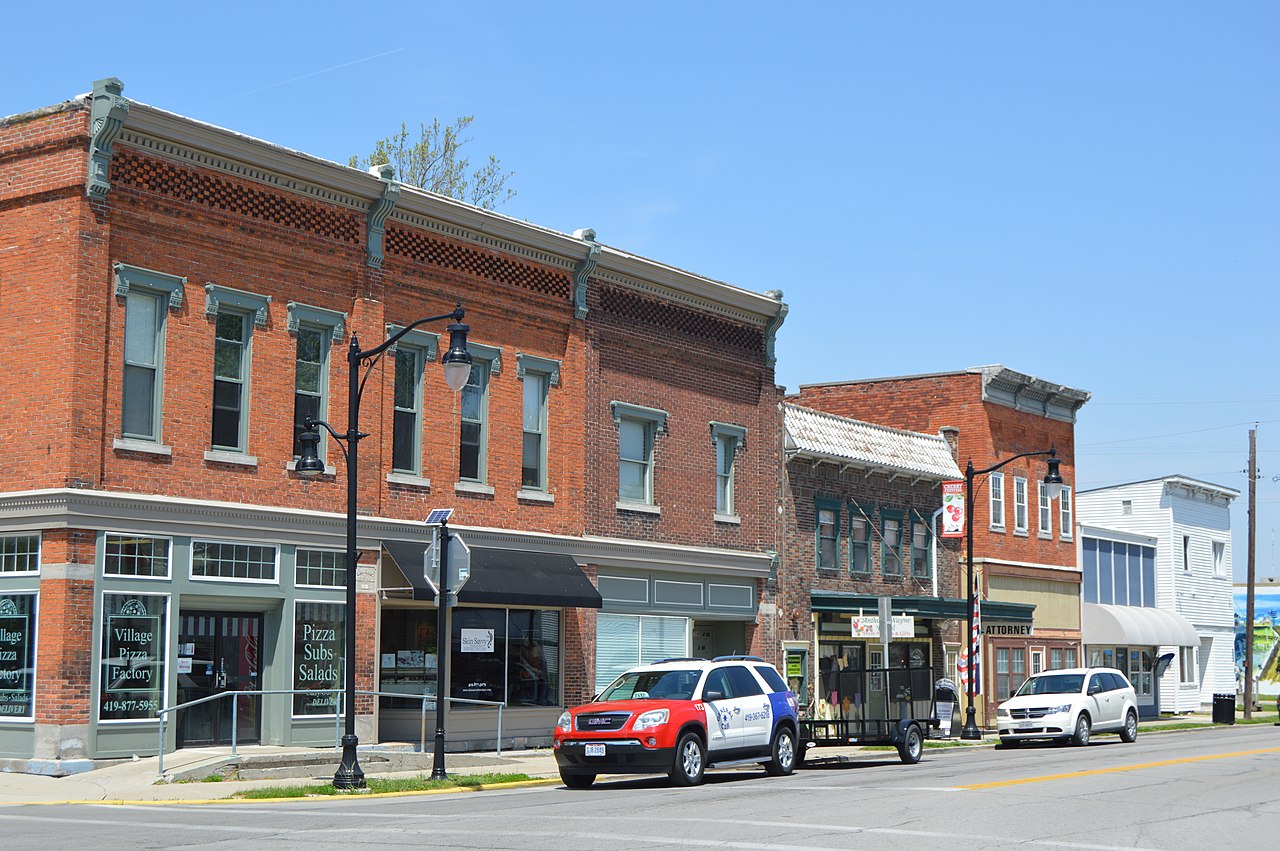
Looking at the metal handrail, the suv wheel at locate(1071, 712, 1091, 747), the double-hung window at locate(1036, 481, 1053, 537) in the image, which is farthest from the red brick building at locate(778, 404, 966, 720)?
the metal handrail

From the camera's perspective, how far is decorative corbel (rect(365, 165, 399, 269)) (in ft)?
87.4

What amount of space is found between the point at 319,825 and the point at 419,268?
45.0ft

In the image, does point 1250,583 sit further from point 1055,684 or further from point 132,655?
point 132,655

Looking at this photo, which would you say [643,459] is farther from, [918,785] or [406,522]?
[918,785]

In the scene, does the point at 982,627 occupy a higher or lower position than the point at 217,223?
lower

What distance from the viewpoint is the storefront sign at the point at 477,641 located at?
Answer: 92.1ft

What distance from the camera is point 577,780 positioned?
22172 mm

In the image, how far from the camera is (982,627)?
44188 millimetres

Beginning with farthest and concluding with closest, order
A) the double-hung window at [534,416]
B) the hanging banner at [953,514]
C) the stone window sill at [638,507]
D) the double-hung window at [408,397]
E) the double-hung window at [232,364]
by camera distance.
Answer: the hanging banner at [953,514], the stone window sill at [638,507], the double-hung window at [534,416], the double-hung window at [408,397], the double-hung window at [232,364]

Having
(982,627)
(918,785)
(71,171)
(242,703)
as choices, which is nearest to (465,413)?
(242,703)

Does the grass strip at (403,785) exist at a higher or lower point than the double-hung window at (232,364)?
lower

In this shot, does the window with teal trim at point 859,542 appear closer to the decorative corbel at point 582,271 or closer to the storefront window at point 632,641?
the storefront window at point 632,641

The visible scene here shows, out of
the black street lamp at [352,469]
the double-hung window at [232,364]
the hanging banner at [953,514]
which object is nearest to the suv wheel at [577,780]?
the black street lamp at [352,469]

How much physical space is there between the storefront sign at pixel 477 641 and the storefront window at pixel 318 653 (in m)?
2.85
